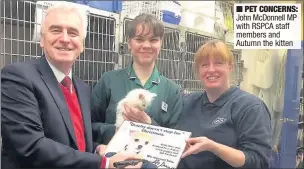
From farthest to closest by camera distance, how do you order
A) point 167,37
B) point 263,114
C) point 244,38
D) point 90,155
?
point 167,37 → point 244,38 → point 263,114 → point 90,155

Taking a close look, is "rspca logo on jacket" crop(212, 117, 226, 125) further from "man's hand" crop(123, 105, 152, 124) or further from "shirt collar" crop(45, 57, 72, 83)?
"shirt collar" crop(45, 57, 72, 83)

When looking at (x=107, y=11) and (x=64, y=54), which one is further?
(x=107, y=11)

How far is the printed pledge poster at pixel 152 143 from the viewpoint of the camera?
0.82 meters

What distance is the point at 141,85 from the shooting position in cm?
100

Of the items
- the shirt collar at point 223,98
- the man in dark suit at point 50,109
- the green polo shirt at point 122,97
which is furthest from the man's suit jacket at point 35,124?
the shirt collar at point 223,98

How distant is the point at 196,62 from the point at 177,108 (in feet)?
0.52

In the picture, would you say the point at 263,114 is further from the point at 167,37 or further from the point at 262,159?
the point at 167,37

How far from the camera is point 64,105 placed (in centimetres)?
86

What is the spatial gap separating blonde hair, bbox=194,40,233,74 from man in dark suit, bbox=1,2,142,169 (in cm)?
35

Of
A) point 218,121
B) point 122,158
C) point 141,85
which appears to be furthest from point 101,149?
point 218,121

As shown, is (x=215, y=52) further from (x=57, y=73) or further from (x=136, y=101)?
(x=57, y=73)

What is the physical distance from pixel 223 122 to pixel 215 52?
207mm

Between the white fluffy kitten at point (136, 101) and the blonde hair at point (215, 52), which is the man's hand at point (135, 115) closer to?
the white fluffy kitten at point (136, 101)

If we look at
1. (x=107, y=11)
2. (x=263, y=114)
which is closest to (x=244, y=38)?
(x=263, y=114)
